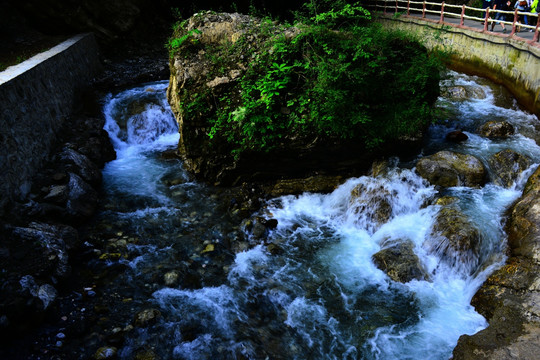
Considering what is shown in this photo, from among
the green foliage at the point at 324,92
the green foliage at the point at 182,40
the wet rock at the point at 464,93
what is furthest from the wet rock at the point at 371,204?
the wet rock at the point at 464,93

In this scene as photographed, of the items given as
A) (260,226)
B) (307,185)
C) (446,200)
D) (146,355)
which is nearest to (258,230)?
(260,226)

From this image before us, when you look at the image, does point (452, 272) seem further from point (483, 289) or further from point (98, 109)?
point (98, 109)

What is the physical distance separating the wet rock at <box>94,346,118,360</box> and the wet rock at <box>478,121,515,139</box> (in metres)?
10.1

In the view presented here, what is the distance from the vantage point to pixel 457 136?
29.9ft

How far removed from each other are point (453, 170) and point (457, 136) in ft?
6.38

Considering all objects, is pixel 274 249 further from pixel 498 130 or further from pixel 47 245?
pixel 498 130

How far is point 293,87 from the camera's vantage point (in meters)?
8.01

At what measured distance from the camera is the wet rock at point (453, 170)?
759 cm

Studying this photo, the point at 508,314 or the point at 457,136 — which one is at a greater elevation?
the point at 457,136

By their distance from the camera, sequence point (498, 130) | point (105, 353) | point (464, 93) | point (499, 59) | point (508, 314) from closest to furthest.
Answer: point (105, 353), point (508, 314), point (498, 130), point (464, 93), point (499, 59)

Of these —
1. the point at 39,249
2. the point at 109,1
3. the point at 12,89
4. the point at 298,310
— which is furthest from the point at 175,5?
the point at 298,310

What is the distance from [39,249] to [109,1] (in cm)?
1393

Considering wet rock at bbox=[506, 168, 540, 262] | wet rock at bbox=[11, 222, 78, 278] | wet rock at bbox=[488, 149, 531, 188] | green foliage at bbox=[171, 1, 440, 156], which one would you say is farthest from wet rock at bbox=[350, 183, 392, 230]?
wet rock at bbox=[11, 222, 78, 278]

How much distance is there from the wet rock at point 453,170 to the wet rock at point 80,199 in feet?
24.7
